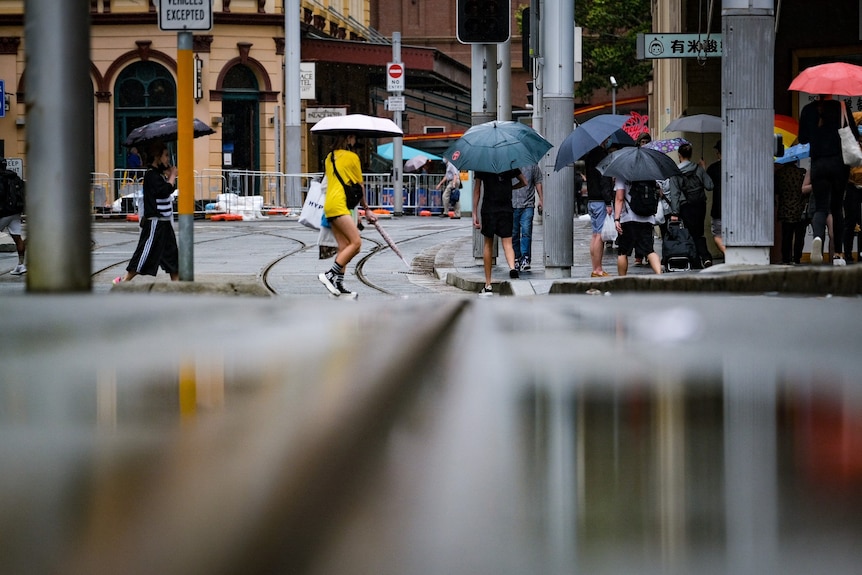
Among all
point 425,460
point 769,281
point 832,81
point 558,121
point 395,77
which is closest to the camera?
point 425,460

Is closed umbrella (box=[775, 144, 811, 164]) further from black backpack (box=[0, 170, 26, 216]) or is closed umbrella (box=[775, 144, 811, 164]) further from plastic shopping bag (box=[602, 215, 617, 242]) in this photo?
black backpack (box=[0, 170, 26, 216])

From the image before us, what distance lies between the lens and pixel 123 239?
22438 millimetres

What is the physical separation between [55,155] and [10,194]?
1000cm

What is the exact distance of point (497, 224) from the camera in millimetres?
13109

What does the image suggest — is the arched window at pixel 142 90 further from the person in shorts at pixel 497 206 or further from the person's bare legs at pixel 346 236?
the person's bare legs at pixel 346 236

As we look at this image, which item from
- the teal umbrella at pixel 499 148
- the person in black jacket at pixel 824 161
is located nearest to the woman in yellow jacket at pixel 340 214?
the teal umbrella at pixel 499 148

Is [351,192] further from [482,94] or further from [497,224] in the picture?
[482,94]

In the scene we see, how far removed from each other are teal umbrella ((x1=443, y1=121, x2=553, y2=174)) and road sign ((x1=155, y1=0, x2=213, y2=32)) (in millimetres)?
3615

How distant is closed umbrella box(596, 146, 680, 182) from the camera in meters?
12.9

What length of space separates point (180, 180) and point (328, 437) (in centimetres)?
882

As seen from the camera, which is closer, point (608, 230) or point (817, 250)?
point (817, 250)

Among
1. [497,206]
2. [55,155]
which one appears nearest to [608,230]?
[497,206]

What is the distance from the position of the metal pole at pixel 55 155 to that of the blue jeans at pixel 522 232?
902 cm

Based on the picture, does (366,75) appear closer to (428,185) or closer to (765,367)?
(428,185)
